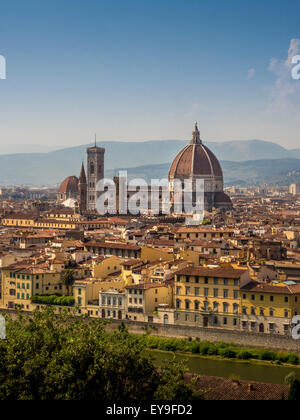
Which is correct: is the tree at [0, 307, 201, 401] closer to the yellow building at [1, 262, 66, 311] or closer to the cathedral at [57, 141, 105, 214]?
the yellow building at [1, 262, 66, 311]

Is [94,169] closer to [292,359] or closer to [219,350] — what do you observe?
[219,350]

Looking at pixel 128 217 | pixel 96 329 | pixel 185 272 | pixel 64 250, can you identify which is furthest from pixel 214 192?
pixel 96 329

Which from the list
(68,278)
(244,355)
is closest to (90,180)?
(68,278)

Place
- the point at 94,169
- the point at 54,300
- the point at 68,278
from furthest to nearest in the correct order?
the point at 94,169 → the point at 68,278 → the point at 54,300

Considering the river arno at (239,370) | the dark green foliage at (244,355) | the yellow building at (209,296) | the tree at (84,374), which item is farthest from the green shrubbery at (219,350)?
the tree at (84,374)

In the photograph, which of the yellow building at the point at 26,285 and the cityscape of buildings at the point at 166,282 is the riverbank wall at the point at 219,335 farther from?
the yellow building at the point at 26,285

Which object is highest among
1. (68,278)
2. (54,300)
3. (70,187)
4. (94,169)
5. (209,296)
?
(94,169)

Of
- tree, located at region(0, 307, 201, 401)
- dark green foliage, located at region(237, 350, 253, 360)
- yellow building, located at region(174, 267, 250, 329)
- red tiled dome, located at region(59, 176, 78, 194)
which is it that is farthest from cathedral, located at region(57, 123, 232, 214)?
tree, located at region(0, 307, 201, 401)
